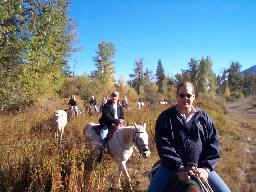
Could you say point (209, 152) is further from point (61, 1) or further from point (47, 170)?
point (61, 1)

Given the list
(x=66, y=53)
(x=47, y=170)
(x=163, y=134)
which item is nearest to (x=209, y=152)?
(x=163, y=134)

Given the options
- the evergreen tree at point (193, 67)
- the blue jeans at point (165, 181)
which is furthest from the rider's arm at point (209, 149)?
the evergreen tree at point (193, 67)

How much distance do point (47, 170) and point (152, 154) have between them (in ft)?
20.0

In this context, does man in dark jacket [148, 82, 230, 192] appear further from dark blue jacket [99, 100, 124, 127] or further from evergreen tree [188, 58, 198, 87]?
evergreen tree [188, 58, 198, 87]

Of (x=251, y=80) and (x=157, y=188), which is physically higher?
(x=251, y=80)

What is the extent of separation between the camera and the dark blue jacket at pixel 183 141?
15.4 feet

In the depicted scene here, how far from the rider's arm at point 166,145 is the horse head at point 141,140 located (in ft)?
11.2

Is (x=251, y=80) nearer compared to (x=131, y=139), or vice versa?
(x=131, y=139)

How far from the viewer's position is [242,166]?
1214 centimetres

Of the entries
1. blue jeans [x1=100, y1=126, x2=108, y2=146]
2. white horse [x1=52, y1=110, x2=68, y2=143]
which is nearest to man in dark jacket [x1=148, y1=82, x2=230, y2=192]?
blue jeans [x1=100, y1=126, x2=108, y2=146]

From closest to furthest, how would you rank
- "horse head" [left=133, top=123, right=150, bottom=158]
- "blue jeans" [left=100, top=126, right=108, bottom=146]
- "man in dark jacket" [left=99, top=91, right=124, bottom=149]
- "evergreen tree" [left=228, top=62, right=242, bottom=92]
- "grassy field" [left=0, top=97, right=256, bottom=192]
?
1. "grassy field" [left=0, top=97, right=256, bottom=192]
2. "horse head" [left=133, top=123, right=150, bottom=158]
3. "man in dark jacket" [left=99, top=91, right=124, bottom=149]
4. "blue jeans" [left=100, top=126, right=108, bottom=146]
5. "evergreen tree" [left=228, top=62, right=242, bottom=92]

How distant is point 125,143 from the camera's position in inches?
348

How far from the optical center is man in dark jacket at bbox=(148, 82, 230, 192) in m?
4.67

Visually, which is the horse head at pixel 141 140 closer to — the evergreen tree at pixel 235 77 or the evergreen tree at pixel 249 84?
the evergreen tree at pixel 235 77
